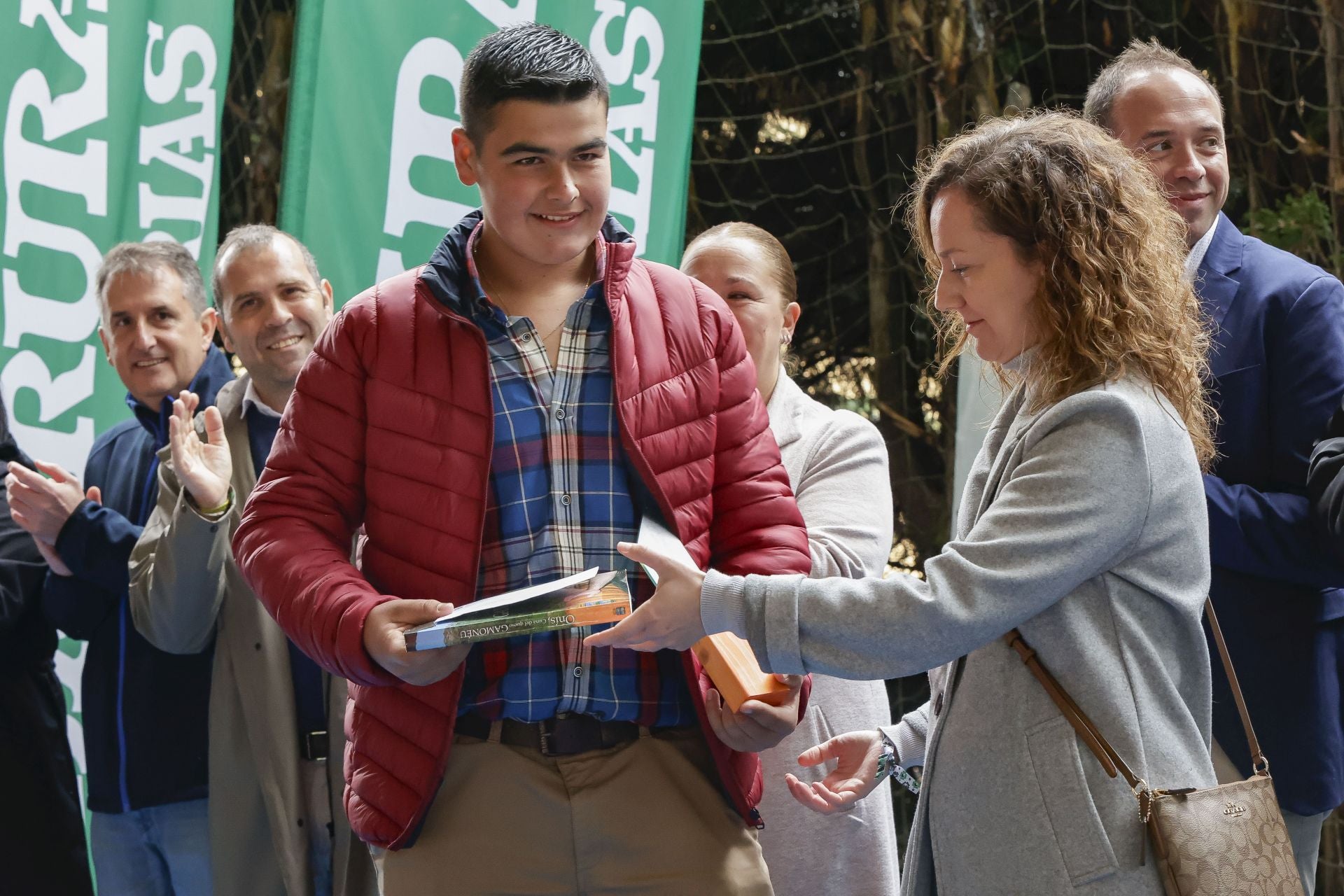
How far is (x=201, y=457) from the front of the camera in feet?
8.73

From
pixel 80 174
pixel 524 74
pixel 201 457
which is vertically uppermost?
pixel 80 174

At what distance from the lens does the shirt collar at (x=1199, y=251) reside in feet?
7.36

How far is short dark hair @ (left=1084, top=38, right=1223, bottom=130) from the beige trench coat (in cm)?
159

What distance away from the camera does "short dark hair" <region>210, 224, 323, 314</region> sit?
9.89ft

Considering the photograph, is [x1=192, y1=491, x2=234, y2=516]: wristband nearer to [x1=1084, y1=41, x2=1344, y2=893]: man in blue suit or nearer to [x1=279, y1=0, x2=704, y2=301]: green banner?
[x1=279, y1=0, x2=704, y2=301]: green banner

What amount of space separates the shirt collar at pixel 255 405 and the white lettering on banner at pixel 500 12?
0.88 meters

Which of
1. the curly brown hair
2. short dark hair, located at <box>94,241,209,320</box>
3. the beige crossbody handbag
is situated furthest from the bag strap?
short dark hair, located at <box>94,241,209,320</box>

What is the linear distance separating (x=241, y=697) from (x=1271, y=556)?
5.56ft

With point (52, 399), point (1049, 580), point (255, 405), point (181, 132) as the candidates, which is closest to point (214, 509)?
point (255, 405)

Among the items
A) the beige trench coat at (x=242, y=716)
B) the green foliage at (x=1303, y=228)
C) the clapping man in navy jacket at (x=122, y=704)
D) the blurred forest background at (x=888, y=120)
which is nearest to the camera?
the beige trench coat at (x=242, y=716)

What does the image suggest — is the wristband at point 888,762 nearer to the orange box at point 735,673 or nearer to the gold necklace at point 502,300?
the orange box at point 735,673

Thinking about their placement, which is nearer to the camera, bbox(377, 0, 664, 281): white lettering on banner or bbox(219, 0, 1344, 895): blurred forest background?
bbox(377, 0, 664, 281): white lettering on banner

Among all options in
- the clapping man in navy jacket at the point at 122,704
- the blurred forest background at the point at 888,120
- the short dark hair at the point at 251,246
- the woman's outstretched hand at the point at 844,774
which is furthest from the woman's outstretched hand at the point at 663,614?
the blurred forest background at the point at 888,120

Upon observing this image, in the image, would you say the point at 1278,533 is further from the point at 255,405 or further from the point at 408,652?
the point at 255,405
